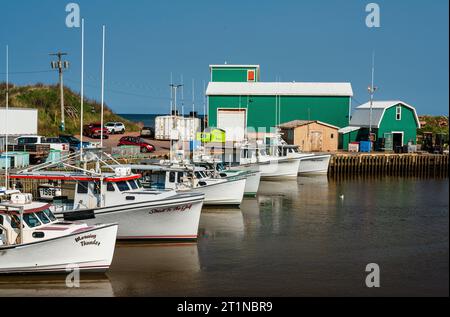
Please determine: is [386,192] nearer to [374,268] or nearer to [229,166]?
[229,166]

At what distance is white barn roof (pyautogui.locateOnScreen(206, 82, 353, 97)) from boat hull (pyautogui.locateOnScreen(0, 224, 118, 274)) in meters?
43.0

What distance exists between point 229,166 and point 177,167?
11.1 meters

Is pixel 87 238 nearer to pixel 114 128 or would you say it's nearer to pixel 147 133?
pixel 147 133

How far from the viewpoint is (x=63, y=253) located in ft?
61.8

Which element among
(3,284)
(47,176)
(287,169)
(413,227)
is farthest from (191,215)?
(287,169)

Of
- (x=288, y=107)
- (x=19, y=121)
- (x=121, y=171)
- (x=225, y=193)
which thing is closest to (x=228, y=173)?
(x=225, y=193)

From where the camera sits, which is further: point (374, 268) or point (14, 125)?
point (14, 125)

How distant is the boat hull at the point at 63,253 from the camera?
1867 cm

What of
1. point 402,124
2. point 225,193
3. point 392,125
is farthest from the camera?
point 402,124

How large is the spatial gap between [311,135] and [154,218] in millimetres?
35146

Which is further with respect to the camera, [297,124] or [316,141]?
[316,141]

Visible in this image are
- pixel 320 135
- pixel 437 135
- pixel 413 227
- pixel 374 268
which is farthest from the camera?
pixel 437 135

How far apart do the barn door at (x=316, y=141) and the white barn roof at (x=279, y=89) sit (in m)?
5.62

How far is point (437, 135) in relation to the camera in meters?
61.7
